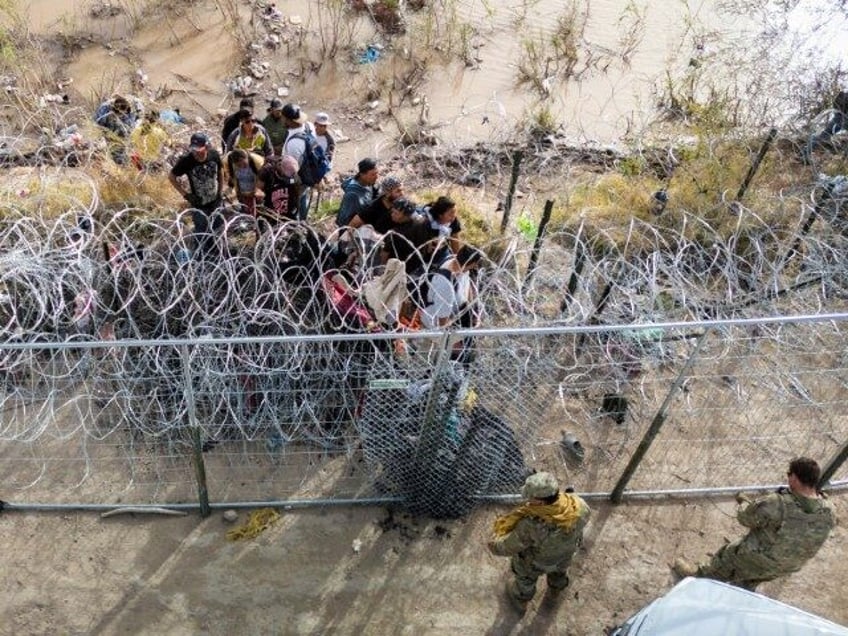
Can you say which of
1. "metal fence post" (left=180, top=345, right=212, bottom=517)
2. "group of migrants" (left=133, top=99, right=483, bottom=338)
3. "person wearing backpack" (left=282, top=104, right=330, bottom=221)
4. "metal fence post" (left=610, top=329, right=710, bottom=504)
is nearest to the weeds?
"group of migrants" (left=133, top=99, right=483, bottom=338)

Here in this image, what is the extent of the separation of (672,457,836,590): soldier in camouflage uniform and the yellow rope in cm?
281

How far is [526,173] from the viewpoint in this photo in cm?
816

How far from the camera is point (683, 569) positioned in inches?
199

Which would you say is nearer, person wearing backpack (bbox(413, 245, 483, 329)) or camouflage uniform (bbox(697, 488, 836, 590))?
camouflage uniform (bbox(697, 488, 836, 590))

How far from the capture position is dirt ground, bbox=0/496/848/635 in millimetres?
4629

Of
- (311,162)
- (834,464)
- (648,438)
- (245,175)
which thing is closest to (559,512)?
(648,438)

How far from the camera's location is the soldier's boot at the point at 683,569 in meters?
5.04

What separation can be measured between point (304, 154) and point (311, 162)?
0.09 metres

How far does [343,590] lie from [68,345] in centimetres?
220

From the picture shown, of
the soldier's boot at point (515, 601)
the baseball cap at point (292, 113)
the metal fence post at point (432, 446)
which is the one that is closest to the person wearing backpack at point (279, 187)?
the baseball cap at point (292, 113)

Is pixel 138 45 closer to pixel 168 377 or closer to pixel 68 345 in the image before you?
pixel 168 377

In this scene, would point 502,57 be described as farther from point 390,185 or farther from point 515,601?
point 515,601

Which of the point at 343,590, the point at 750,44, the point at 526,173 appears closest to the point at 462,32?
the point at 526,173

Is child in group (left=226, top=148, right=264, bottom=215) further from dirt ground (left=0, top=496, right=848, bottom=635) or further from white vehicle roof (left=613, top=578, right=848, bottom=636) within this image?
white vehicle roof (left=613, top=578, right=848, bottom=636)
